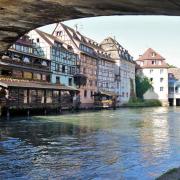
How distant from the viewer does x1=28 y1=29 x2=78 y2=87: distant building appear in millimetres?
67375

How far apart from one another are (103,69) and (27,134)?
6573cm

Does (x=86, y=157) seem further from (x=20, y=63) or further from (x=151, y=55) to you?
(x=151, y=55)

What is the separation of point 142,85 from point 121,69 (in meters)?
15.7

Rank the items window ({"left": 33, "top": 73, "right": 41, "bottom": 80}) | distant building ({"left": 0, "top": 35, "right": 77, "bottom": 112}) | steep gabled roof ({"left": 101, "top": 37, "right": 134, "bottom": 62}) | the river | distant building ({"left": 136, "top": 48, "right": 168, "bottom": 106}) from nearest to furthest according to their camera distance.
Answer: the river, distant building ({"left": 0, "top": 35, "right": 77, "bottom": 112}), window ({"left": 33, "top": 73, "right": 41, "bottom": 80}), steep gabled roof ({"left": 101, "top": 37, "right": 134, "bottom": 62}), distant building ({"left": 136, "top": 48, "right": 168, "bottom": 106})

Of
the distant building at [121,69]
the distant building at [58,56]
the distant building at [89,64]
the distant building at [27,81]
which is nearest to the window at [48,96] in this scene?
the distant building at [27,81]

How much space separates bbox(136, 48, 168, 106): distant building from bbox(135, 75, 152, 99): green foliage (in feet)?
4.41

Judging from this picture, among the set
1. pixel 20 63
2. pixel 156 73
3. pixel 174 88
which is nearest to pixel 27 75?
pixel 20 63

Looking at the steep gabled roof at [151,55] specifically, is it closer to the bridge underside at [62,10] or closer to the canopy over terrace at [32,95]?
the canopy over terrace at [32,95]

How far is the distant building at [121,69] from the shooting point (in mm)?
100188

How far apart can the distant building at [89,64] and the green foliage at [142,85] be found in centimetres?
2077

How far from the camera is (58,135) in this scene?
26141 mm

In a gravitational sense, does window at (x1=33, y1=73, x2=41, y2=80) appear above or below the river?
above

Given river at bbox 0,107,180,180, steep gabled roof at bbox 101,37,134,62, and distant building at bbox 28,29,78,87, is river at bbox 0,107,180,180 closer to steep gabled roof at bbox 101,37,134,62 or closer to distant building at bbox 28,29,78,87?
distant building at bbox 28,29,78,87

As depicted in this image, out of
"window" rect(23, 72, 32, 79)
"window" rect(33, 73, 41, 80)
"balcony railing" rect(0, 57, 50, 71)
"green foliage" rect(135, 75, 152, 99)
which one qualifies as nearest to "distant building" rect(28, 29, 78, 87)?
"balcony railing" rect(0, 57, 50, 71)
